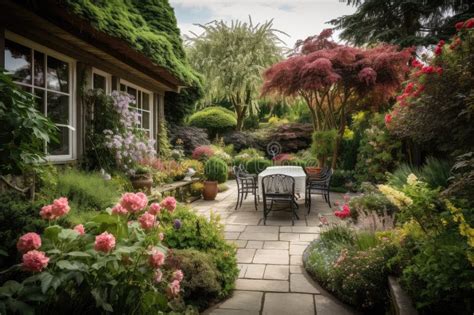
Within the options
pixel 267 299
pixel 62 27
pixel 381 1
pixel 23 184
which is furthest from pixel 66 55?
pixel 381 1

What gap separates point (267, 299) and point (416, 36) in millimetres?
10463

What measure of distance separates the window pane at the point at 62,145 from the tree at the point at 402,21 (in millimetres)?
9577

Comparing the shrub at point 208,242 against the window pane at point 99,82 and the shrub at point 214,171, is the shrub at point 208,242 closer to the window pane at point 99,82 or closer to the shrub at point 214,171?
the window pane at point 99,82

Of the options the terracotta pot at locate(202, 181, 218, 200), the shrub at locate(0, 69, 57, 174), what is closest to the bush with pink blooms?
the shrub at locate(0, 69, 57, 174)

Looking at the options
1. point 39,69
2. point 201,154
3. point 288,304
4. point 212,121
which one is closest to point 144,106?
point 201,154

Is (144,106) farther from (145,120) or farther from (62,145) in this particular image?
(62,145)

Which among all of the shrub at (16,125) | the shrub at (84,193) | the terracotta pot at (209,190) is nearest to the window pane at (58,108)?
the shrub at (84,193)

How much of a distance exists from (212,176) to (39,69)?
4663 millimetres

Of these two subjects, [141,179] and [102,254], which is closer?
[102,254]

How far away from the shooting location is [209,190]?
7977mm

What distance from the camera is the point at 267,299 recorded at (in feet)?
9.46

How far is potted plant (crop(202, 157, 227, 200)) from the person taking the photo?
798 centimetres

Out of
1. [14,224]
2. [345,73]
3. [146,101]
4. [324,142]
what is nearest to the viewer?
[14,224]

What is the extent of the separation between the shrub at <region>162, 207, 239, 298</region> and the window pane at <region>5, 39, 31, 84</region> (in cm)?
267
